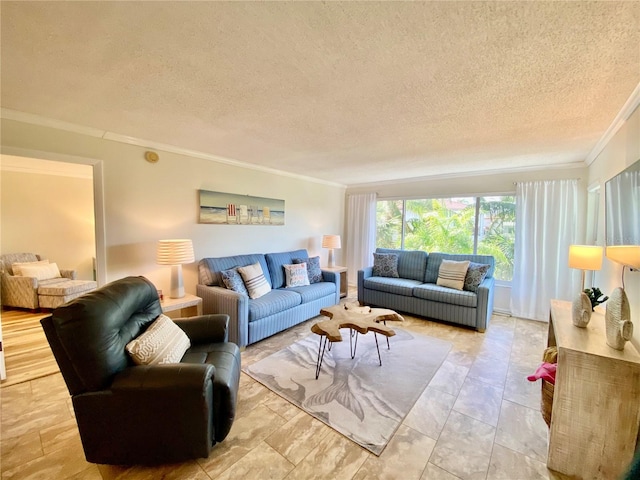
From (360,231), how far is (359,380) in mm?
3607

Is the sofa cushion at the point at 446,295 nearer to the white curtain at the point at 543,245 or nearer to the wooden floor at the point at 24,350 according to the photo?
the white curtain at the point at 543,245

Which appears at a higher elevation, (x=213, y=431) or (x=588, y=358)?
(x=588, y=358)

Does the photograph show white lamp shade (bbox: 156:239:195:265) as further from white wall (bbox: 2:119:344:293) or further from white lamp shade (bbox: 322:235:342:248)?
white lamp shade (bbox: 322:235:342:248)

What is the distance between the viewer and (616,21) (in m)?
1.15

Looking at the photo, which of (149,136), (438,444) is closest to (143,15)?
(149,136)

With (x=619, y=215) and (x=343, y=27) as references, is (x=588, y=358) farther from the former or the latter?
(x=343, y=27)

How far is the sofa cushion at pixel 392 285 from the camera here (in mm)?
4012

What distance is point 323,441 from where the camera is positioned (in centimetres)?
171

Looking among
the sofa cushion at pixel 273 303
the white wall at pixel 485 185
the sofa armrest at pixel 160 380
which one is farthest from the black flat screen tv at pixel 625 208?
the sofa cushion at pixel 273 303

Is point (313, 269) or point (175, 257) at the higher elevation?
point (175, 257)

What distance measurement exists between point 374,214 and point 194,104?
13.3ft

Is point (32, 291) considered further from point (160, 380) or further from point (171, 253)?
point (160, 380)

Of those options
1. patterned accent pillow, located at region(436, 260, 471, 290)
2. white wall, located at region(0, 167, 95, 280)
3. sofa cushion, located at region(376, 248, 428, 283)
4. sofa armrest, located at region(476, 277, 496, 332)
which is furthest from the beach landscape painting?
white wall, located at region(0, 167, 95, 280)

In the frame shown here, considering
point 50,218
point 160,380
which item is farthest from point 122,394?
point 50,218
